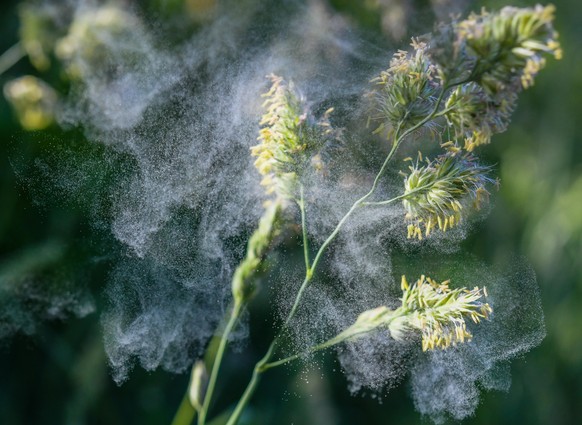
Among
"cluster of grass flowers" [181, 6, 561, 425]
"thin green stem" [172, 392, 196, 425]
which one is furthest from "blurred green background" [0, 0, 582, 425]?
"cluster of grass flowers" [181, 6, 561, 425]

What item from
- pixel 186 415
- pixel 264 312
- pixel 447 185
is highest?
pixel 447 185

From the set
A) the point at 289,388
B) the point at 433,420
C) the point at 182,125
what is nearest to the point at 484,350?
the point at 433,420

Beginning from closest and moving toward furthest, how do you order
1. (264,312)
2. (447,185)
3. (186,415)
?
(447,185), (186,415), (264,312)

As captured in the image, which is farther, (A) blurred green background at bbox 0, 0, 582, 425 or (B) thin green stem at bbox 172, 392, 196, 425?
(A) blurred green background at bbox 0, 0, 582, 425

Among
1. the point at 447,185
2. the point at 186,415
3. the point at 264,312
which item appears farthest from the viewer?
the point at 264,312

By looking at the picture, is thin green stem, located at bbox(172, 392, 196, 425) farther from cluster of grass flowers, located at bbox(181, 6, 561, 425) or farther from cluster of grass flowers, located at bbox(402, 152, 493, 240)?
cluster of grass flowers, located at bbox(402, 152, 493, 240)

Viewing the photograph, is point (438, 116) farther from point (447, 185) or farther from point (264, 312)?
point (264, 312)

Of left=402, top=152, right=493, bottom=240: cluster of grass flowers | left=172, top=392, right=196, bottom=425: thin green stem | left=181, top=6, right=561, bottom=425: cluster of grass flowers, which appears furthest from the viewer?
left=172, top=392, right=196, bottom=425: thin green stem

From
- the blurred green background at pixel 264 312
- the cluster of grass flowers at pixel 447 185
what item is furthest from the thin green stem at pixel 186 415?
the cluster of grass flowers at pixel 447 185

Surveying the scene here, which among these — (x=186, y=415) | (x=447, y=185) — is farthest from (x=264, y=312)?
(x=447, y=185)

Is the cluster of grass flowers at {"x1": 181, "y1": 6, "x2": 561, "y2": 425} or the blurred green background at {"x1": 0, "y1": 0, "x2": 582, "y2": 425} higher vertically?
the cluster of grass flowers at {"x1": 181, "y1": 6, "x2": 561, "y2": 425}
